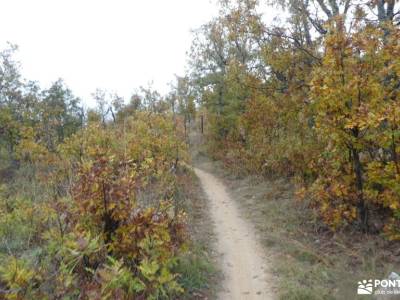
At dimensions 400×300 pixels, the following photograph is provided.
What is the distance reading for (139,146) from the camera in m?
12.0

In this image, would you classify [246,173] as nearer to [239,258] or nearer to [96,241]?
[239,258]

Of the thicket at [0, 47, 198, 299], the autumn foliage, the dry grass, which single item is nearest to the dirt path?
the dry grass

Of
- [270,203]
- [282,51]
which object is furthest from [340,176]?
[282,51]

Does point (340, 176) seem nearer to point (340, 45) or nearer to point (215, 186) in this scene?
point (340, 45)

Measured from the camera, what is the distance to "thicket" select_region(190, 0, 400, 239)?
20.9 feet

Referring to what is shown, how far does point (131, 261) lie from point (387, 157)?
216 inches

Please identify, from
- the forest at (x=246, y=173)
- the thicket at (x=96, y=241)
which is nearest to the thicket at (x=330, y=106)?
the forest at (x=246, y=173)

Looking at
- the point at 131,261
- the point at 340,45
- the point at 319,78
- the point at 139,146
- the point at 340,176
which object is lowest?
the point at 131,261

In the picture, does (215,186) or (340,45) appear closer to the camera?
(340,45)

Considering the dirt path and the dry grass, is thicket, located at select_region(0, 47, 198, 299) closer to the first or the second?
the dirt path

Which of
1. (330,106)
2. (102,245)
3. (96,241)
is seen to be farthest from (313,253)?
(96,241)

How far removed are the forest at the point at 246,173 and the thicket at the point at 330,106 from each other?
0.03 m

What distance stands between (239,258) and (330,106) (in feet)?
11.2

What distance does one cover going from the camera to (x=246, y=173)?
15836 millimetres
